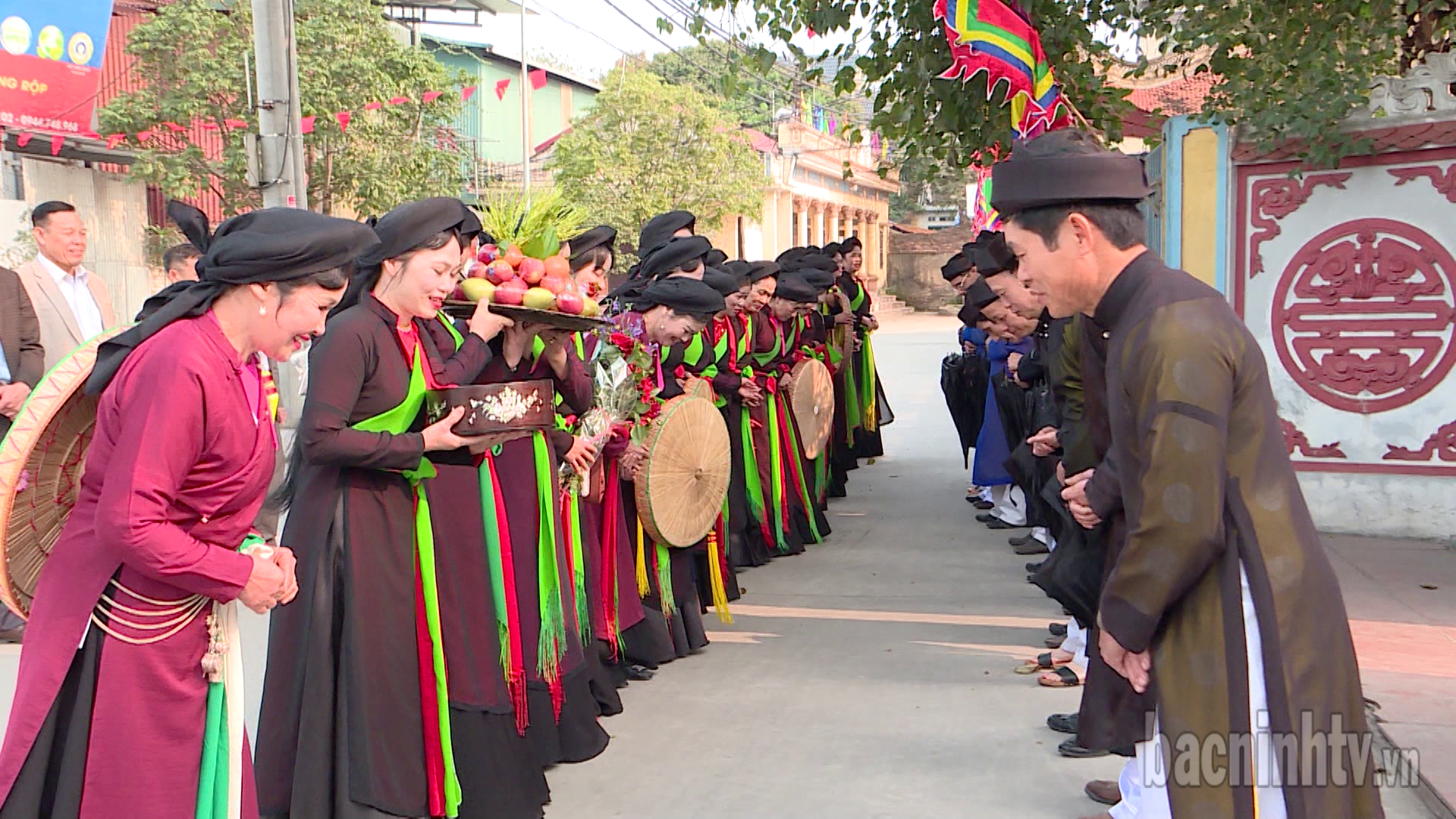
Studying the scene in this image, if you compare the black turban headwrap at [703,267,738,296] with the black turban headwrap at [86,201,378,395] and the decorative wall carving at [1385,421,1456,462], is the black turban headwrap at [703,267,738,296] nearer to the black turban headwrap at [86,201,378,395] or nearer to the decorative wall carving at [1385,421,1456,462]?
the black turban headwrap at [86,201,378,395]

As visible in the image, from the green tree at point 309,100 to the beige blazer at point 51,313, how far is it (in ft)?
47.6

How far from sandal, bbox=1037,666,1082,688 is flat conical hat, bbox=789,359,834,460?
305 centimetres

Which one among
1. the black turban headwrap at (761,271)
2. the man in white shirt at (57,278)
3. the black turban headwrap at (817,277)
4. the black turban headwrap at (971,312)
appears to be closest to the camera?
the black turban headwrap at (971,312)

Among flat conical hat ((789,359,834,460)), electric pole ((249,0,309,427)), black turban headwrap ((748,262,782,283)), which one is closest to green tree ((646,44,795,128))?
electric pole ((249,0,309,427))

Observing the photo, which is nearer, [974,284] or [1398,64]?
[974,284]

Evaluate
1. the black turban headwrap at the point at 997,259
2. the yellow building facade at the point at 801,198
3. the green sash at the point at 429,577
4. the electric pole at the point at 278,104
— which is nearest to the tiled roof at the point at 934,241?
the yellow building facade at the point at 801,198

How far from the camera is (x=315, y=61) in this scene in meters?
20.3

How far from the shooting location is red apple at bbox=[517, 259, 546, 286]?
3.61 m

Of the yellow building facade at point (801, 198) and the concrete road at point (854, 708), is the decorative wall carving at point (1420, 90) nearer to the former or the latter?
the concrete road at point (854, 708)

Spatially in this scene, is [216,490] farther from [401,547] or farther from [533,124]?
[533,124]

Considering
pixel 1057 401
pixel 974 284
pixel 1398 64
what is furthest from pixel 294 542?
pixel 1398 64

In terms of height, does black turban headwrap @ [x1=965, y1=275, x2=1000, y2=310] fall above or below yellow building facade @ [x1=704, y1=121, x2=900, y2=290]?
below

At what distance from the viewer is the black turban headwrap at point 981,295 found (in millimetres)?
5582

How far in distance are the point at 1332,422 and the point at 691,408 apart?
14.1 ft
